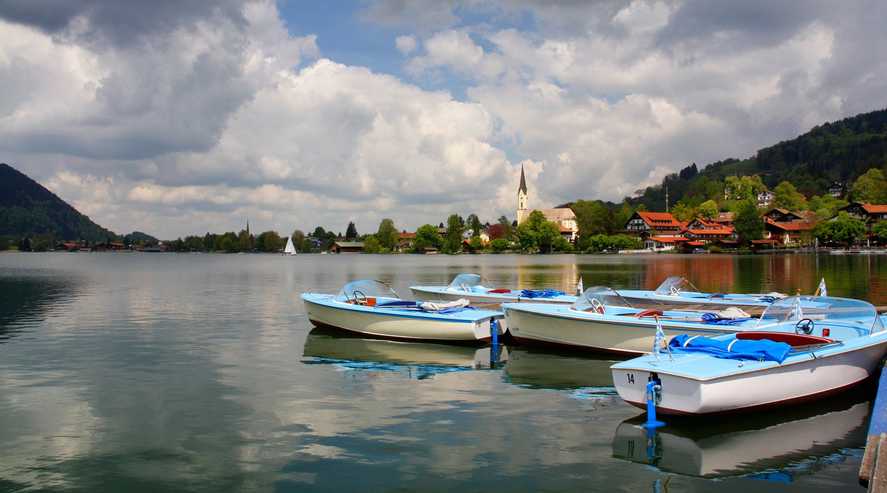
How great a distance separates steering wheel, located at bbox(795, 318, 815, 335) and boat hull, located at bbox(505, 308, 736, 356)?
5.25 feet

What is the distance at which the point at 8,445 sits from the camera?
11.6 m

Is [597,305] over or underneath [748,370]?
over

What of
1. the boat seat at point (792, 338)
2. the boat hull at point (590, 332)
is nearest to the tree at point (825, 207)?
the boat hull at point (590, 332)

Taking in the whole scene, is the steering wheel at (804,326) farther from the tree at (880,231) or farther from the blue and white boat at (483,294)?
the tree at (880,231)

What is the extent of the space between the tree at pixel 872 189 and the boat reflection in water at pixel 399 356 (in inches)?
7407

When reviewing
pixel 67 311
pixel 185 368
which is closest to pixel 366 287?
pixel 185 368

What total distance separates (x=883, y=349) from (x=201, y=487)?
50.0 ft

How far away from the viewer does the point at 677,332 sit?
1844cm

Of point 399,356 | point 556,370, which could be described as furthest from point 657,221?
point 556,370

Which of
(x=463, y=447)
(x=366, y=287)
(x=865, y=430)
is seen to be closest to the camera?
(x=463, y=447)

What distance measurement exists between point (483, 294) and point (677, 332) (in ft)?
39.2

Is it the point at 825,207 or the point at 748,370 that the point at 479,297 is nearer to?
the point at 748,370

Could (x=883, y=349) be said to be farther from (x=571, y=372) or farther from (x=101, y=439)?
(x=101, y=439)

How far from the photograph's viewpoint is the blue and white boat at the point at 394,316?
22.0 m
